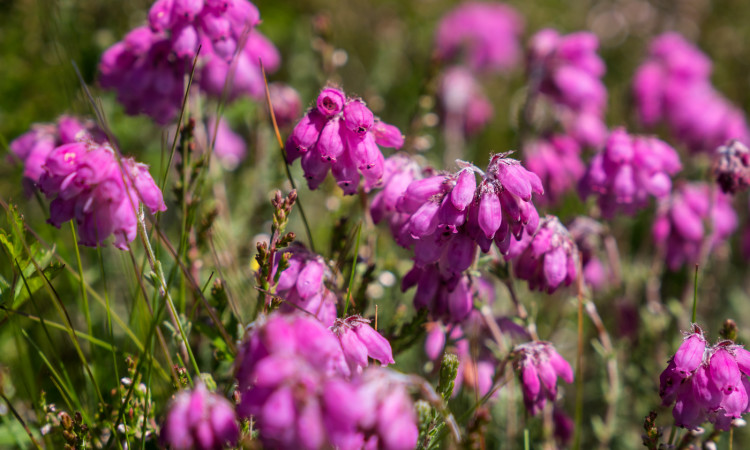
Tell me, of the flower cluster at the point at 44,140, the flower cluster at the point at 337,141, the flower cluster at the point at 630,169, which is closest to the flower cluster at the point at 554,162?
the flower cluster at the point at 630,169

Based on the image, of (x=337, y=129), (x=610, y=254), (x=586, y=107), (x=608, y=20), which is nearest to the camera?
(x=337, y=129)

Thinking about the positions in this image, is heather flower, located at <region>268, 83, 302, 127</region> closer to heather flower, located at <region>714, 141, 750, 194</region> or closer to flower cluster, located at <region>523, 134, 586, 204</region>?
flower cluster, located at <region>523, 134, 586, 204</region>

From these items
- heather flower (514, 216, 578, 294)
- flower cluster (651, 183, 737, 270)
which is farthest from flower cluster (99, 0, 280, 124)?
flower cluster (651, 183, 737, 270)

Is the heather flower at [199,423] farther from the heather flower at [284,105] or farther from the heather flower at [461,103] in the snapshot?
the heather flower at [461,103]

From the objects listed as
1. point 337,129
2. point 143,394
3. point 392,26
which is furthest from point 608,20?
point 143,394

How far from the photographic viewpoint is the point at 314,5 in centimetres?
751

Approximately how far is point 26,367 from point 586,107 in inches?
150

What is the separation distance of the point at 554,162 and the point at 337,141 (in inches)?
93.5

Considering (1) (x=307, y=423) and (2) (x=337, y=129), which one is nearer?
(1) (x=307, y=423)

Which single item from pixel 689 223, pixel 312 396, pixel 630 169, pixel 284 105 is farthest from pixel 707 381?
pixel 284 105

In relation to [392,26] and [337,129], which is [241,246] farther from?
[392,26]

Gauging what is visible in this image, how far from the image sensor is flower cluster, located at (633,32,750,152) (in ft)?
16.4

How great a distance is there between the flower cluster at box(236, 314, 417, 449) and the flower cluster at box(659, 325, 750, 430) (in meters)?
1.04

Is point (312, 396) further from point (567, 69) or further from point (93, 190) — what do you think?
point (567, 69)
